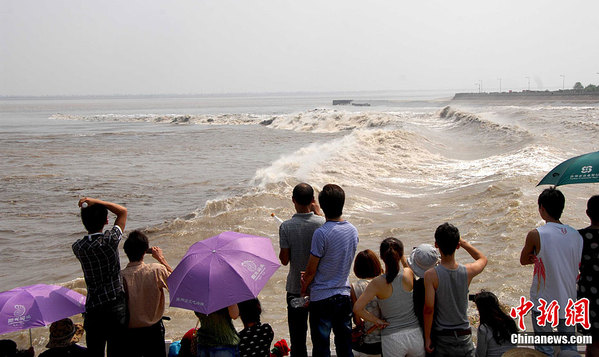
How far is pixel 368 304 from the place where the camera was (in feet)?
13.5

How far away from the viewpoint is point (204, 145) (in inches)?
1479

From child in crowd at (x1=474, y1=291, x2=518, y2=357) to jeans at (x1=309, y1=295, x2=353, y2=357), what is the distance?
982 millimetres

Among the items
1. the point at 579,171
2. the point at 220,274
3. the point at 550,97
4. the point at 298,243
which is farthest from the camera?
the point at 550,97

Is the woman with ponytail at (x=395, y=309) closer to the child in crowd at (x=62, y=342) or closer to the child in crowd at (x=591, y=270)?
the child in crowd at (x=591, y=270)

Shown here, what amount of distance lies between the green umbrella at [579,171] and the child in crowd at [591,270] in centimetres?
68

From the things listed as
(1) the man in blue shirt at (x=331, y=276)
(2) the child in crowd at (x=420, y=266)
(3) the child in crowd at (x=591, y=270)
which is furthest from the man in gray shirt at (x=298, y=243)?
(3) the child in crowd at (x=591, y=270)

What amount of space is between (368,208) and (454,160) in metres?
11.0

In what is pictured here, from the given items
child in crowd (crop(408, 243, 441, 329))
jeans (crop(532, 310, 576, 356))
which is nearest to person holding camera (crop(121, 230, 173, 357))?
child in crowd (crop(408, 243, 441, 329))

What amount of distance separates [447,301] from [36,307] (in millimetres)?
3101

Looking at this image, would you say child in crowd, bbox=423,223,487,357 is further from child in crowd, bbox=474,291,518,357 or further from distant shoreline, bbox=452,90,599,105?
distant shoreline, bbox=452,90,599,105

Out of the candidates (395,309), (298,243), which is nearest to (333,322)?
A: (395,309)

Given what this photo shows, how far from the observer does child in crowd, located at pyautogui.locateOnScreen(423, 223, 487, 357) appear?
3918mm

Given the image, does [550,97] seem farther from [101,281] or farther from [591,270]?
[101,281]

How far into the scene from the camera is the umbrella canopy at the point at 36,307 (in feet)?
13.3
